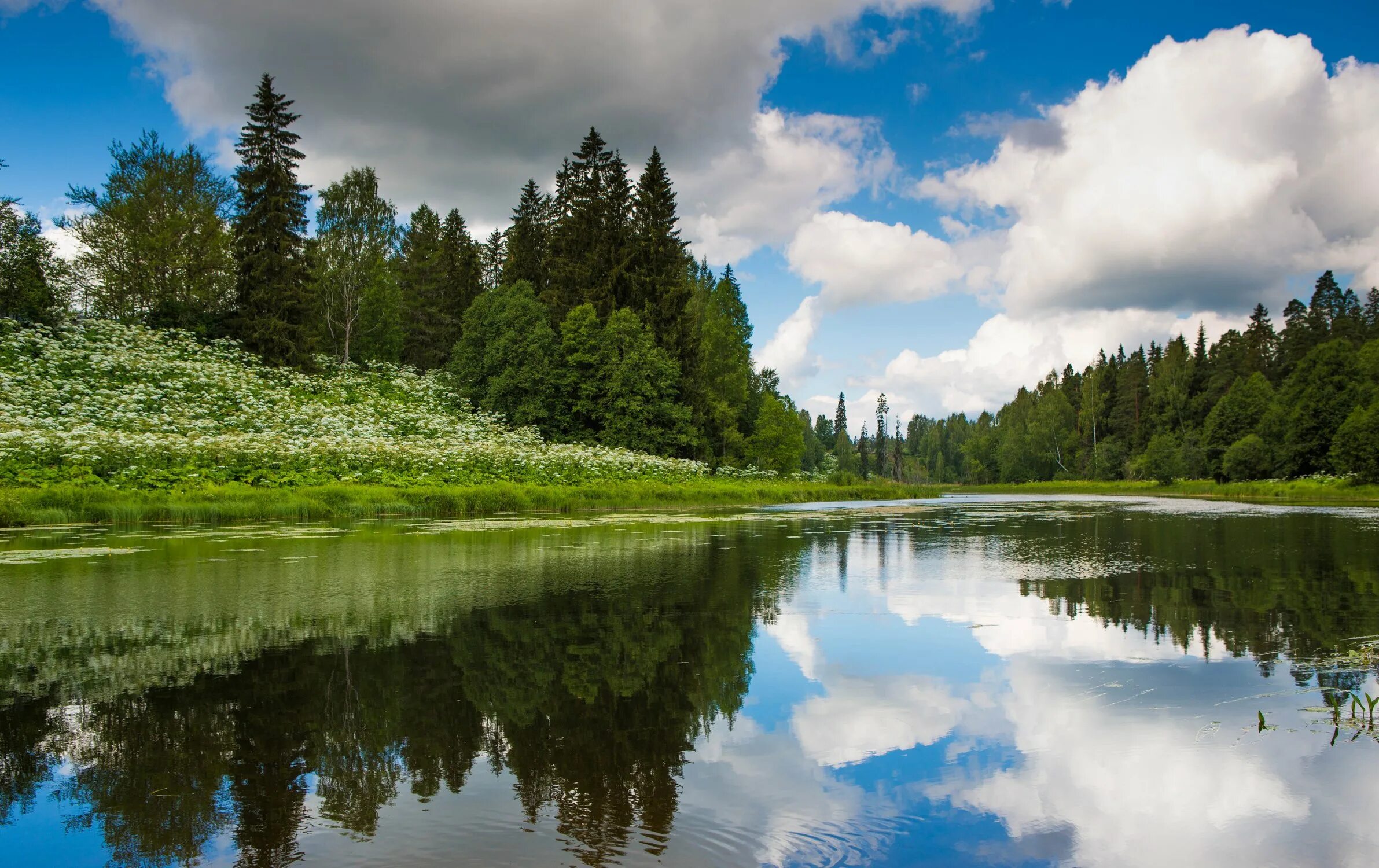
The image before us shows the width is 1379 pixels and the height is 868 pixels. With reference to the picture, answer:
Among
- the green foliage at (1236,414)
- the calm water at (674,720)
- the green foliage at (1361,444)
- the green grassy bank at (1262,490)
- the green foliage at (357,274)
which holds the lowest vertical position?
the green grassy bank at (1262,490)

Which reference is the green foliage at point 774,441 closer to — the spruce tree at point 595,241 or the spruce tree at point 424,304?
the spruce tree at point 595,241

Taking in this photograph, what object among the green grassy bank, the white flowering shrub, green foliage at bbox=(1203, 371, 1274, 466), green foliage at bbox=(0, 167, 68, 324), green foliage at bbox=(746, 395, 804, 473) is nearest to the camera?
the white flowering shrub

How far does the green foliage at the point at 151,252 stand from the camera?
3556 cm

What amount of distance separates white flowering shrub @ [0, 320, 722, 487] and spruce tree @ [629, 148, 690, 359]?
11.0m

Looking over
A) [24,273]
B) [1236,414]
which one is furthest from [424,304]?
[1236,414]

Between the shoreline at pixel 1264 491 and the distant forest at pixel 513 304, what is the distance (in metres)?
2.16

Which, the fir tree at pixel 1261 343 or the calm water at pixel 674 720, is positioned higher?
the fir tree at pixel 1261 343

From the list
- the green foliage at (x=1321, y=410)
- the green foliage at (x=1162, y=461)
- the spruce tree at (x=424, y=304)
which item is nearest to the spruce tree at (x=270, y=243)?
the spruce tree at (x=424, y=304)

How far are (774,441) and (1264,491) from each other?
3348 centimetres

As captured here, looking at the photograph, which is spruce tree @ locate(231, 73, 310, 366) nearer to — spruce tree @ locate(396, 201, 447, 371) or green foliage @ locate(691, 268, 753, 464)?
spruce tree @ locate(396, 201, 447, 371)

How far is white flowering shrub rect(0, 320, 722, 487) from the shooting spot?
20875 mm

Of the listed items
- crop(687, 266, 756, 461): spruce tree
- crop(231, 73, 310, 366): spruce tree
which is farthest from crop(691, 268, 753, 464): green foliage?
crop(231, 73, 310, 366): spruce tree

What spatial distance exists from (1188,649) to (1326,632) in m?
1.82

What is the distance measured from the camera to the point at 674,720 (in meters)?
5.11
